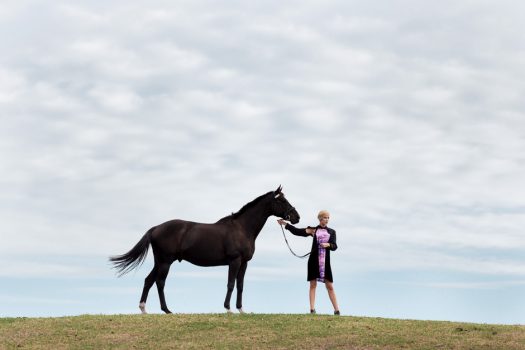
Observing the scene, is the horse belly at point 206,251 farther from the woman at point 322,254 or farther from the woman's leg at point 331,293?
the woman's leg at point 331,293

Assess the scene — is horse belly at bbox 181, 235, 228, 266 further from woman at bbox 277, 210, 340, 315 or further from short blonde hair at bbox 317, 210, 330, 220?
short blonde hair at bbox 317, 210, 330, 220

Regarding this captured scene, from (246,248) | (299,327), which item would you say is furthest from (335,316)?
(246,248)

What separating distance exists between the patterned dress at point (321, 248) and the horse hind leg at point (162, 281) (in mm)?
4481

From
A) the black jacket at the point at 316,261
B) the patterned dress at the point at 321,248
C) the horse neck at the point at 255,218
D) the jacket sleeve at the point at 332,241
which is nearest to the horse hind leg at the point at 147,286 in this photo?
the horse neck at the point at 255,218

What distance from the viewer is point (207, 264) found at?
71.6 feet

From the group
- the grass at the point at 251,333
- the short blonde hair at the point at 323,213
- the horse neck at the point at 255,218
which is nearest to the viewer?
the grass at the point at 251,333

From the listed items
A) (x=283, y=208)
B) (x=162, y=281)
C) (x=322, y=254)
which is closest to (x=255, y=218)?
(x=283, y=208)

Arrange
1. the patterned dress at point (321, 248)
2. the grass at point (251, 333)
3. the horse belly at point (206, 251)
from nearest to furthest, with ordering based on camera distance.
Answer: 1. the grass at point (251, 333)
2. the patterned dress at point (321, 248)
3. the horse belly at point (206, 251)

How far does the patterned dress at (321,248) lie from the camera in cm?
2050

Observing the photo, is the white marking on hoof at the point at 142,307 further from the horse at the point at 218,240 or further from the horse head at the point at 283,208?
the horse head at the point at 283,208

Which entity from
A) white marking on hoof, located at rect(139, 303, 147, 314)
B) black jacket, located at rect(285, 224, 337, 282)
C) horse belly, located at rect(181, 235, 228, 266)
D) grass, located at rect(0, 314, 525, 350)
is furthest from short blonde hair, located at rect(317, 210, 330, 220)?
white marking on hoof, located at rect(139, 303, 147, 314)

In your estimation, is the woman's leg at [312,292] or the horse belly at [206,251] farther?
the horse belly at [206,251]

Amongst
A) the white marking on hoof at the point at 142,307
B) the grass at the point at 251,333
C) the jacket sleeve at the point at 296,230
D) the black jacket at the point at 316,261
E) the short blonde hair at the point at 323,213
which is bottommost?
the grass at the point at 251,333

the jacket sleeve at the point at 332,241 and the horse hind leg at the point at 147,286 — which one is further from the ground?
the jacket sleeve at the point at 332,241
